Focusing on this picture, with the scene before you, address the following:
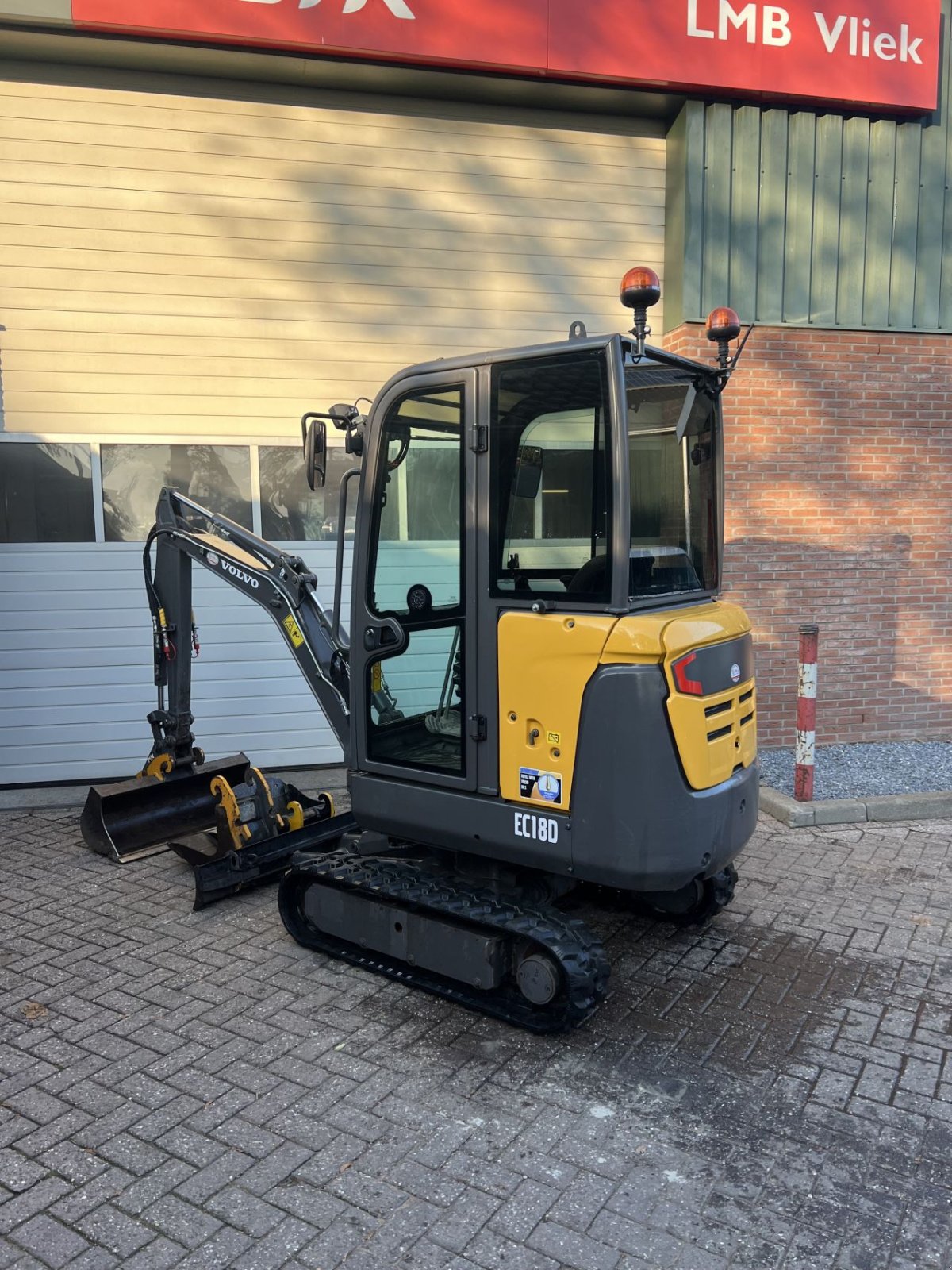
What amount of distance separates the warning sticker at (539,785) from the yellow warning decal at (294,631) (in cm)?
191

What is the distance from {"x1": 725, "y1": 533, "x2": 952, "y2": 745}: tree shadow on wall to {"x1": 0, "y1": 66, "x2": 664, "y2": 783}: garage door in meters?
2.91

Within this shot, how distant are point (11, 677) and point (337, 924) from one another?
4344mm

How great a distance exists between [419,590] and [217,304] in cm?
456

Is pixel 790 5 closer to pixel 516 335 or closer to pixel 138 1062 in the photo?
pixel 516 335

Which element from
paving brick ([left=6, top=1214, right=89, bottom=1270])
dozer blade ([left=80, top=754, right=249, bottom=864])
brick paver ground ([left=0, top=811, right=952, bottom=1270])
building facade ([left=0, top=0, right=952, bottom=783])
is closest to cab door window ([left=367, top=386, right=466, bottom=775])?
brick paver ground ([left=0, top=811, right=952, bottom=1270])

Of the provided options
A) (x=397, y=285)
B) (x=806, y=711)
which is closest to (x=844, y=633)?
(x=806, y=711)

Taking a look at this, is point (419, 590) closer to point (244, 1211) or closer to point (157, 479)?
point (244, 1211)

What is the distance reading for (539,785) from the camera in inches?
149

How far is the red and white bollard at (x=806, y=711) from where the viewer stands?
6.62 m

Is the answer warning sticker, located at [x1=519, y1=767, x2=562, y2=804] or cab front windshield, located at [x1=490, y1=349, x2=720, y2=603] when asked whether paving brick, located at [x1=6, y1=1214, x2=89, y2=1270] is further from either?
cab front windshield, located at [x1=490, y1=349, x2=720, y2=603]

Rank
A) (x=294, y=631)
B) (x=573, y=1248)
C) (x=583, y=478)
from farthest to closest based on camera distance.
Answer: (x=294, y=631)
(x=583, y=478)
(x=573, y=1248)

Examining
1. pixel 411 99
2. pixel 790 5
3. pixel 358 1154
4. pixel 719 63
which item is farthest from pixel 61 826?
pixel 790 5

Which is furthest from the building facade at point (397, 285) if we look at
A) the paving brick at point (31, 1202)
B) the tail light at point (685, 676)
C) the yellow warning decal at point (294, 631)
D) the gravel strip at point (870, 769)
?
the paving brick at point (31, 1202)

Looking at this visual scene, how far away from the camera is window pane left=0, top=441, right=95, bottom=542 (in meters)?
7.35
